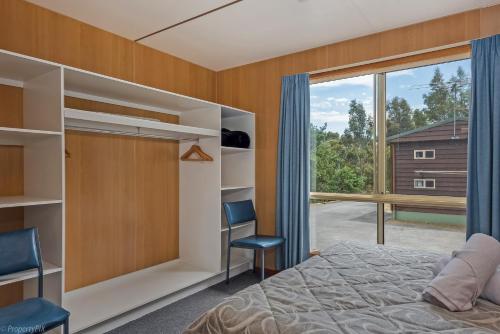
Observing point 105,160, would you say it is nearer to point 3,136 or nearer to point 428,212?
point 3,136

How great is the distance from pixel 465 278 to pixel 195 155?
2665 millimetres

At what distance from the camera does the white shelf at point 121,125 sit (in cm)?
219

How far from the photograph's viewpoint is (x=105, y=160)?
114 inches

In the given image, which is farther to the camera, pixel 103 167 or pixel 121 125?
pixel 103 167

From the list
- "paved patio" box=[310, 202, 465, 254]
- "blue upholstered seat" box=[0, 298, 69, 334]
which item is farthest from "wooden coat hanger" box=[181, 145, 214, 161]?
"blue upholstered seat" box=[0, 298, 69, 334]

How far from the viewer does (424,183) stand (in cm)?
298

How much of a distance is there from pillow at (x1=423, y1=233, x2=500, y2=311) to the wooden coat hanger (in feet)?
7.62

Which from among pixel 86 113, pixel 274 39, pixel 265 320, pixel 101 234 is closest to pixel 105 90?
pixel 86 113

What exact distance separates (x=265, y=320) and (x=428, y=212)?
2.29 metres

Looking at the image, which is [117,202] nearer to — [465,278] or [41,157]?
[41,157]

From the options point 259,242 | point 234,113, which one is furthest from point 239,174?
point 259,242

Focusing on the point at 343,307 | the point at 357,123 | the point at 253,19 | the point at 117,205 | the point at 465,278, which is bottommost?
the point at 343,307

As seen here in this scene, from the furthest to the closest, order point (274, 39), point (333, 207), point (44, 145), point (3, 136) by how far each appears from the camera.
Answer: point (333, 207) < point (274, 39) < point (44, 145) < point (3, 136)

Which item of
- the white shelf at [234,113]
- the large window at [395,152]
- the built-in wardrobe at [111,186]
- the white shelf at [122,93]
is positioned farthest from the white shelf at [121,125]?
the large window at [395,152]
